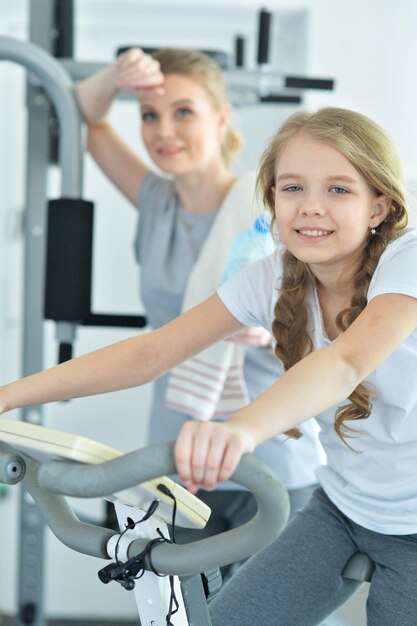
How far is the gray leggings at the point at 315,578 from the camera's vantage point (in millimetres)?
1439

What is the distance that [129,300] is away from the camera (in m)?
3.40

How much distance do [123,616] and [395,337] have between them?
8.57 feet

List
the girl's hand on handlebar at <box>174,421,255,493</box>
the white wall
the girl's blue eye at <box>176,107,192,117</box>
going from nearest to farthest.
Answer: the girl's hand on handlebar at <box>174,421,255,493</box> → the girl's blue eye at <box>176,107,192,117</box> → the white wall

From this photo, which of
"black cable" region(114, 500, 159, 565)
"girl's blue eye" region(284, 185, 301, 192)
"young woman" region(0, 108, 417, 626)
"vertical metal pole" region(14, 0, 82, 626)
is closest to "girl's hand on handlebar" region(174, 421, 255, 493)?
"black cable" region(114, 500, 159, 565)

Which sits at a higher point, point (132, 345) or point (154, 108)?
point (154, 108)

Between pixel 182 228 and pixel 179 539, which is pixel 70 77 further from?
pixel 179 539

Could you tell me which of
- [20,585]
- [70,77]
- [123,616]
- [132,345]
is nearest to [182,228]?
[70,77]

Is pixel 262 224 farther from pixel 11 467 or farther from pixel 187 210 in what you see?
pixel 11 467

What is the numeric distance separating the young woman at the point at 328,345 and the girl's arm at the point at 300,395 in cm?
3

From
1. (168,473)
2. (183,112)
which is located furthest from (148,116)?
(168,473)

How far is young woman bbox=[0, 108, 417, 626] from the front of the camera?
1391mm

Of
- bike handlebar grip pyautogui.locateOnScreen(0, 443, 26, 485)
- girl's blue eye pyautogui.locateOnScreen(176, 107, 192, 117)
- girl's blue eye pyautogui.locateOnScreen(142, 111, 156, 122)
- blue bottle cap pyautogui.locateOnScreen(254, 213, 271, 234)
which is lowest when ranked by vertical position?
bike handlebar grip pyautogui.locateOnScreen(0, 443, 26, 485)

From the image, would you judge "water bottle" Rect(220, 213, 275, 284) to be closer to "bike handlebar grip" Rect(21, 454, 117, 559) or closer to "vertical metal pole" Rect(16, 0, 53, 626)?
"vertical metal pole" Rect(16, 0, 53, 626)

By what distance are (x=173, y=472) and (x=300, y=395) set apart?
0.73 feet
